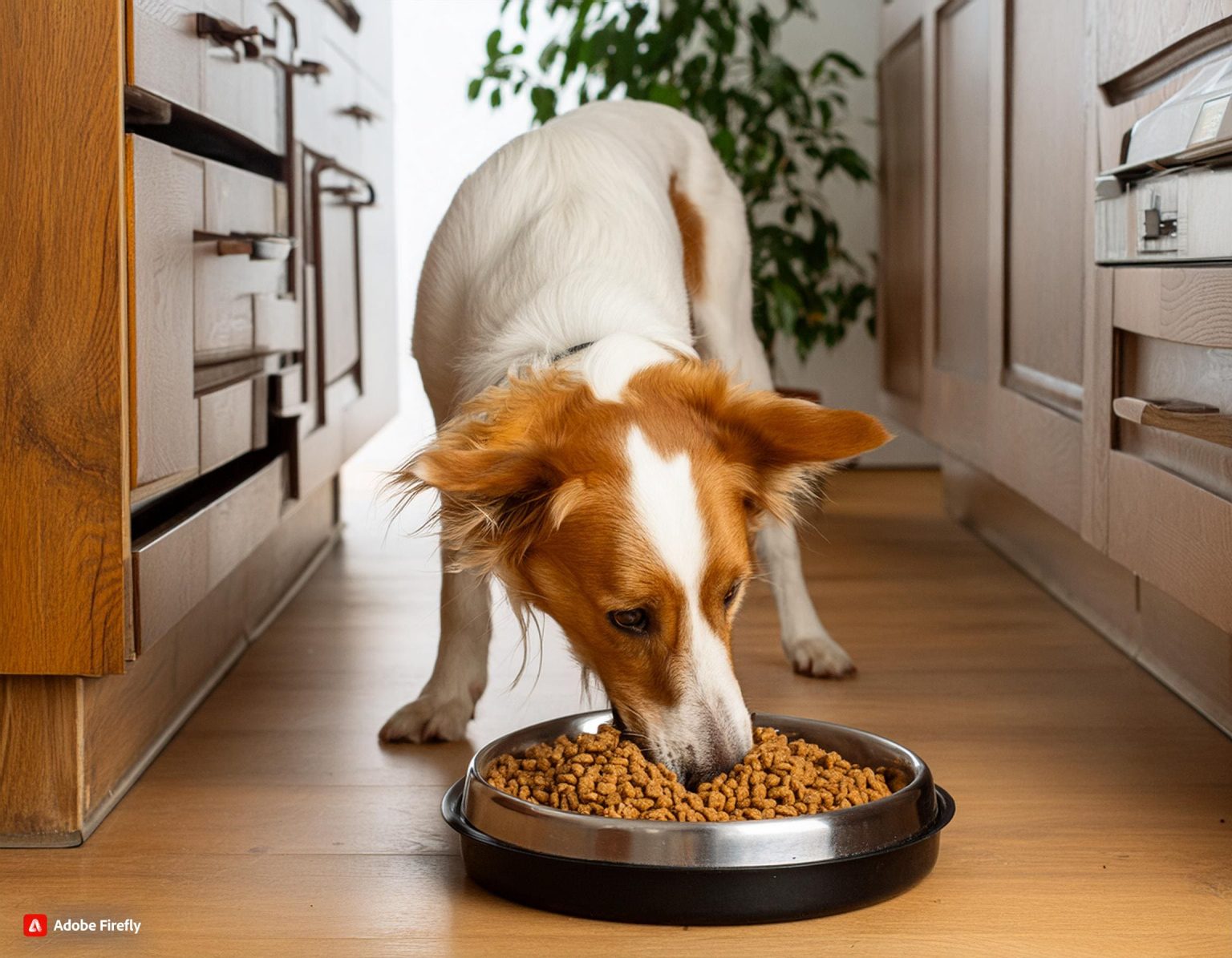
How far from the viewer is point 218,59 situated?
1.79m

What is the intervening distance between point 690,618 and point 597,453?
0.19m

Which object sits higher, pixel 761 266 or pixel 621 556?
pixel 761 266

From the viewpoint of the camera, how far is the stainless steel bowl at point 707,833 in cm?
126

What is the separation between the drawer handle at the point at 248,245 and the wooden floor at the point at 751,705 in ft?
2.07

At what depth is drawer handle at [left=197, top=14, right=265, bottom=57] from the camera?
5.51ft

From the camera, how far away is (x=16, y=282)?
139 centimetres

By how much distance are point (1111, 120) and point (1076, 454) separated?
19.0 inches

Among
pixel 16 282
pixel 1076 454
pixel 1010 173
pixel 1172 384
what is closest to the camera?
pixel 16 282

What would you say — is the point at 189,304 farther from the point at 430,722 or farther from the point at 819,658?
the point at 819,658

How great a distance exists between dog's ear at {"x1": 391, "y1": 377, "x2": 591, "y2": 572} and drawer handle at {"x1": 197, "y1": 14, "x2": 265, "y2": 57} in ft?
1.81

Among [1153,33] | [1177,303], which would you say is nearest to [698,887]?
[1177,303]

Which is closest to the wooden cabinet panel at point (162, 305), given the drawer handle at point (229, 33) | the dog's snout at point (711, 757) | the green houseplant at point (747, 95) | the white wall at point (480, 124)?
the drawer handle at point (229, 33)

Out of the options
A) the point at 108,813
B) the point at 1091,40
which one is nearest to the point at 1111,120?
the point at 1091,40

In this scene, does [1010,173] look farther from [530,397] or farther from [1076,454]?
[530,397]
